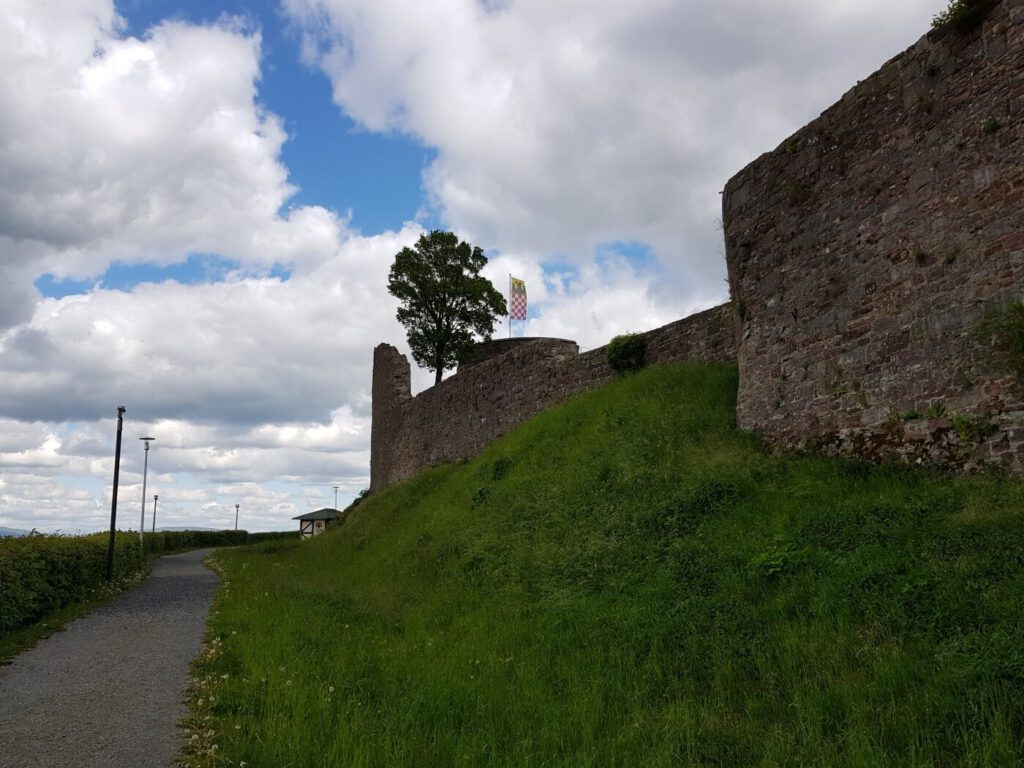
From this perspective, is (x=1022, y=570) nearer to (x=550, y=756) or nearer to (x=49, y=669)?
(x=550, y=756)

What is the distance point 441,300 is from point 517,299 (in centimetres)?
414

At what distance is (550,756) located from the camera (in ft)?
15.4

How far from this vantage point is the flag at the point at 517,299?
33.0m

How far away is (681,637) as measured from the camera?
6.34 m

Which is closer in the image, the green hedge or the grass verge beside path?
the grass verge beside path

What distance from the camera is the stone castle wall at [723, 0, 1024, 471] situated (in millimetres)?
7266

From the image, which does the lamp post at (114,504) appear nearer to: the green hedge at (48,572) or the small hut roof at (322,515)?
the green hedge at (48,572)

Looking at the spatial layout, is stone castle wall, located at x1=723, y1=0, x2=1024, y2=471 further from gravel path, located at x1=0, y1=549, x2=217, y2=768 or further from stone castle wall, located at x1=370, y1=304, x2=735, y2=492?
gravel path, located at x1=0, y1=549, x2=217, y2=768

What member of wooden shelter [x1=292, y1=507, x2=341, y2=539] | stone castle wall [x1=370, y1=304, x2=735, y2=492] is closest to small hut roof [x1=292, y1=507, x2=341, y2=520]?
wooden shelter [x1=292, y1=507, x2=341, y2=539]

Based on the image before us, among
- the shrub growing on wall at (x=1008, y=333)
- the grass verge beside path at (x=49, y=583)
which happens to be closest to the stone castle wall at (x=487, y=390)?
the shrub growing on wall at (x=1008, y=333)

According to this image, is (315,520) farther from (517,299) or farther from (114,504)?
(114,504)

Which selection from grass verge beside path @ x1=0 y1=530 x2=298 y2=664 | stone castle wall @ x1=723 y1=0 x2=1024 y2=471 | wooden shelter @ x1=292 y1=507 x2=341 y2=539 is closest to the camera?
stone castle wall @ x1=723 y1=0 x2=1024 y2=471

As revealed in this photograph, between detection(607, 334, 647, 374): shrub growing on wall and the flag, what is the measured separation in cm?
1665

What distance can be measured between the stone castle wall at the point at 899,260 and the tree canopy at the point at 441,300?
24.7 m
